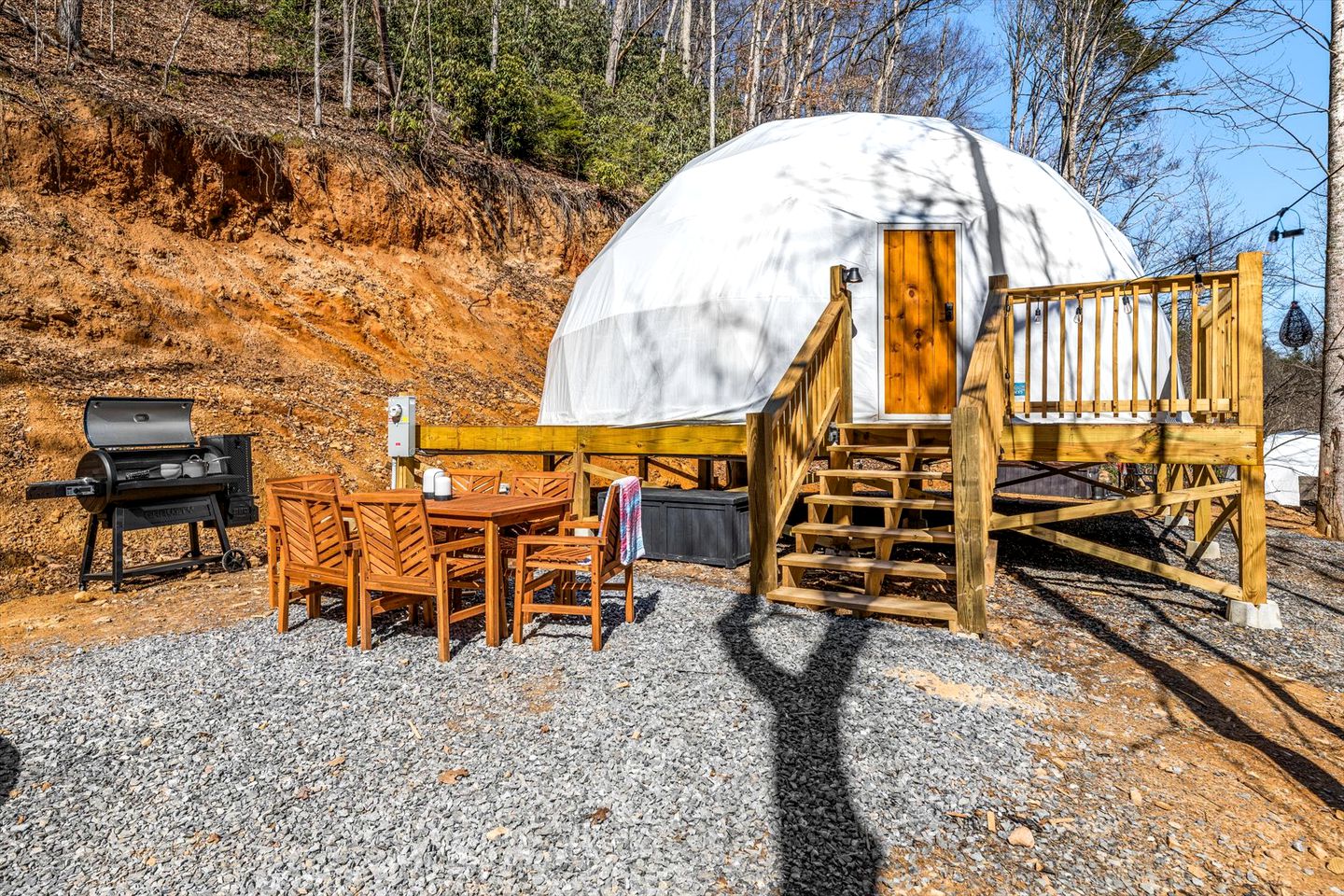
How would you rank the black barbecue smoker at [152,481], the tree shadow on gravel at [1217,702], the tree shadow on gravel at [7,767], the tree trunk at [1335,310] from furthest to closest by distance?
the tree trunk at [1335,310] → the black barbecue smoker at [152,481] → the tree shadow on gravel at [1217,702] → the tree shadow on gravel at [7,767]

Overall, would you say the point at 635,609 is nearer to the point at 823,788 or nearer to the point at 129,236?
the point at 823,788

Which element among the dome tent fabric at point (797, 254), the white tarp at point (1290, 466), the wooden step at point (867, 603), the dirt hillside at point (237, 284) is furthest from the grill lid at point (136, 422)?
the white tarp at point (1290, 466)

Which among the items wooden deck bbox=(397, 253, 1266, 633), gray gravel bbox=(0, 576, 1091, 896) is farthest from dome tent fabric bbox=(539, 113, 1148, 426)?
gray gravel bbox=(0, 576, 1091, 896)

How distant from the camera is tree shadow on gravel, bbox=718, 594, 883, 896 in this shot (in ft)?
6.92

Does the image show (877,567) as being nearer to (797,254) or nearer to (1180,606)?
Result: (1180,606)

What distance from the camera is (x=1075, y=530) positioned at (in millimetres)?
8812

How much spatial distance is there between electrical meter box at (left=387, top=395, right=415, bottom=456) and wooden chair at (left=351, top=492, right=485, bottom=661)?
3.79 m

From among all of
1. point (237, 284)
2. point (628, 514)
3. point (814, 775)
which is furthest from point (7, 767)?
point (237, 284)

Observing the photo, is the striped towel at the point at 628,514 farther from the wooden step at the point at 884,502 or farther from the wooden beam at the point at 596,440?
the wooden step at the point at 884,502

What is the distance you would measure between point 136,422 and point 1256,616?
812cm

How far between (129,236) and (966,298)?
10.8m

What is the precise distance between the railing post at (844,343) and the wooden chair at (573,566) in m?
2.72

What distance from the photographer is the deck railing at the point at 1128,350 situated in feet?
15.4

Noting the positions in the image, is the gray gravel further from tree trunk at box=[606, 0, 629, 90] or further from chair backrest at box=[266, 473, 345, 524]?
tree trunk at box=[606, 0, 629, 90]
